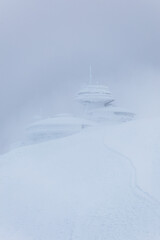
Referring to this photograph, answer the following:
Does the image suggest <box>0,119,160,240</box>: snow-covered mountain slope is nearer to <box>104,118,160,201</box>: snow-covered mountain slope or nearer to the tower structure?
<box>104,118,160,201</box>: snow-covered mountain slope

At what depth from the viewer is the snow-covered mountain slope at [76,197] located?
1925cm

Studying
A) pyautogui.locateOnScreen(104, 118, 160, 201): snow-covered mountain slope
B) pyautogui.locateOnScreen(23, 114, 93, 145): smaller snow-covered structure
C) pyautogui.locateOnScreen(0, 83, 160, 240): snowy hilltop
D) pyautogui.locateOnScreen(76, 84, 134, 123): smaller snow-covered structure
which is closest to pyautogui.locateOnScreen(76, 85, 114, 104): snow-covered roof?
pyautogui.locateOnScreen(76, 84, 134, 123): smaller snow-covered structure

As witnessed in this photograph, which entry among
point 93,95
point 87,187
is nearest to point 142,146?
point 87,187

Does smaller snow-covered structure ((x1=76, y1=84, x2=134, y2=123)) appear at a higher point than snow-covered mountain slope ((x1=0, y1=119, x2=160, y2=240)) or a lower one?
higher

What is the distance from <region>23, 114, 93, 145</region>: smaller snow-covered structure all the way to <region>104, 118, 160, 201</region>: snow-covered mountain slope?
25.2ft

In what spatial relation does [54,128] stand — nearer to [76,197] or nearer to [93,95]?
[93,95]

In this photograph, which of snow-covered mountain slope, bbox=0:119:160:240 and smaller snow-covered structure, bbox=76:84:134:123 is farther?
smaller snow-covered structure, bbox=76:84:134:123

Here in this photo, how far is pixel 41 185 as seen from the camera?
2288 cm

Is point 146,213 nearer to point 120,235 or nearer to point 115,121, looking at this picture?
point 120,235

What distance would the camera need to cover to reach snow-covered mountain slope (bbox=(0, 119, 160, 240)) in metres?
19.2

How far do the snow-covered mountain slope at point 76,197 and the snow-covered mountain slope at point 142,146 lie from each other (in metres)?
0.21

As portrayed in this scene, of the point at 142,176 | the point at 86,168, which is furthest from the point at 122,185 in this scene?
the point at 86,168

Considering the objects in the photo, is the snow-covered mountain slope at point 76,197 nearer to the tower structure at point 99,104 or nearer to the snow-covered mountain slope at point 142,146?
the snow-covered mountain slope at point 142,146

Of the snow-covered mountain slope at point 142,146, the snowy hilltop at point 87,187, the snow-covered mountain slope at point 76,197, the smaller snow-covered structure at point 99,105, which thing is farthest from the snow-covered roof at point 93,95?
the snow-covered mountain slope at point 76,197
